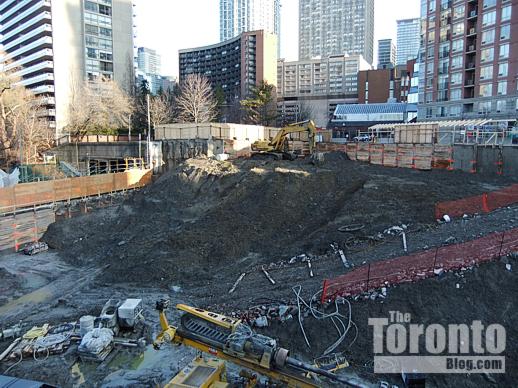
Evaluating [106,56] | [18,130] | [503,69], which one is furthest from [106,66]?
[503,69]

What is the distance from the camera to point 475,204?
1802 centimetres

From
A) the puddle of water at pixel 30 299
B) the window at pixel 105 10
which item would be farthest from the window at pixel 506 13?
the window at pixel 105 10

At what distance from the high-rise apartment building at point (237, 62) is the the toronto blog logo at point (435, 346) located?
8430cm

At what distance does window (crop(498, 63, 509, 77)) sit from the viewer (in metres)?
49.5

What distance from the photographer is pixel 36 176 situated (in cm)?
3606

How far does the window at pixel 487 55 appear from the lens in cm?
5103

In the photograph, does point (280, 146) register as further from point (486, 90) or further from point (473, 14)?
point (473, 14)

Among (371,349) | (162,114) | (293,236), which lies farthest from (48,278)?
(162,114)

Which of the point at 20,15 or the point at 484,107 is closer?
the point at 484,107

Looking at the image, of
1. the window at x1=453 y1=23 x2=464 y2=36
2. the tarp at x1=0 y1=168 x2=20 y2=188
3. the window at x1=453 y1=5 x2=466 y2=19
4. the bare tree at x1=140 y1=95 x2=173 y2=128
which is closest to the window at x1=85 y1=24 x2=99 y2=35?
the bare tree at x1=140 y1=95 x2=173 y2=128

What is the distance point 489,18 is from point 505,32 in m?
2.96

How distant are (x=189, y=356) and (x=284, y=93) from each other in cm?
14000

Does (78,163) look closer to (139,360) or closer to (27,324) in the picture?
(27,324)

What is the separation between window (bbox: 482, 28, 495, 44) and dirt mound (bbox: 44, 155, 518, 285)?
3363cm
